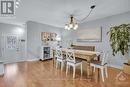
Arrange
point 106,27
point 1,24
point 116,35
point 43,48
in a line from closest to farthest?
1. point 116,35
2. point 106,27
3. point 1,24
4. point 43,48

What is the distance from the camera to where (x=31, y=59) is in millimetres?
6289

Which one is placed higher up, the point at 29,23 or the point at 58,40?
the point at 29,23

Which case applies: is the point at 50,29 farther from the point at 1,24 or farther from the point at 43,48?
the point at 1,24

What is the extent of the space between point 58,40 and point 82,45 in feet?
7.32

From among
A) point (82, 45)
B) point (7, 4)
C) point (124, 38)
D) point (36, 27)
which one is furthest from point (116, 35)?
point (36, 27)

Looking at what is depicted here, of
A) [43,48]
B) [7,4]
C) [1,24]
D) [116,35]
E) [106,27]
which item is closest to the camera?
[7,4]

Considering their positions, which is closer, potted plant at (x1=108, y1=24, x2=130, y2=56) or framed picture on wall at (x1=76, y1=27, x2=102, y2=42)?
potted plant at (x1=108, y1=24, x2=130, y2=56)

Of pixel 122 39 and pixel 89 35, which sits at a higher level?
pixel 89 35

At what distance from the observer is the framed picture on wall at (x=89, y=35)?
537 cm

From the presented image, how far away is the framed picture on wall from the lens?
17.6 ft

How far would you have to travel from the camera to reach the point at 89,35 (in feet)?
19.2

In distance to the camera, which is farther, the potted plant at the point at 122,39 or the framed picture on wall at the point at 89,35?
the framed picture on wall at the point at 89,35

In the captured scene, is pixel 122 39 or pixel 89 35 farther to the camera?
pixel 89 35

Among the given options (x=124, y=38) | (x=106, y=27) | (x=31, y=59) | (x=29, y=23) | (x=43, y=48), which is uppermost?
(x=29, y=23)
